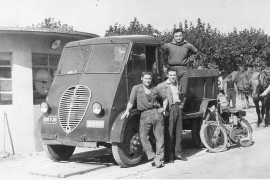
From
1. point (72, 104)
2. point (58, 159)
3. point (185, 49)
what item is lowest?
point (58, 159)

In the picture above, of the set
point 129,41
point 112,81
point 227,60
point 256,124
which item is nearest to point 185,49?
point 129,41

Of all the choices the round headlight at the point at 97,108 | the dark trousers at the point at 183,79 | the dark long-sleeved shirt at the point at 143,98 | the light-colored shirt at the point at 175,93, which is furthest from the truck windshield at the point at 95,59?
the dark trousers at the point at 183,79

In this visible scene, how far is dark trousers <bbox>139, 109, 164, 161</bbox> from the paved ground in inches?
12.7

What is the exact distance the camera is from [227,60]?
3875 cm

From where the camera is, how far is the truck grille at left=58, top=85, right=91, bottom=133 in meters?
8.76

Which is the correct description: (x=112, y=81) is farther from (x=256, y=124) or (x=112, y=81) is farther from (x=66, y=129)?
(x=256, y=124)

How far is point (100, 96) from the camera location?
872 cm

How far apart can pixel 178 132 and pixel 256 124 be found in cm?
678

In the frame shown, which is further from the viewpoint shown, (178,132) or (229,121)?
(229,121)

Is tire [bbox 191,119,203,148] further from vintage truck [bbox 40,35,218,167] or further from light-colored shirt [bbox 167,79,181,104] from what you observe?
light-colored shirt [bbox 167,79,181,104]

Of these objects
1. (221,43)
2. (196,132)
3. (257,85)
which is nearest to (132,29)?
(221,43)

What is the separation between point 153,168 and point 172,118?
1.21 meters

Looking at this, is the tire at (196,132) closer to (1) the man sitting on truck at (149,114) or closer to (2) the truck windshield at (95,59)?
(1) the man sitting on truck at (149,114)

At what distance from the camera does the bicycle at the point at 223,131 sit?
9.95 metres
